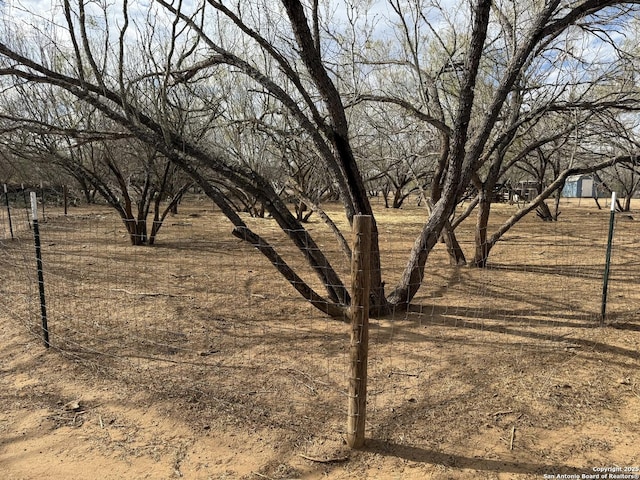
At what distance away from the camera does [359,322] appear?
2244 mm

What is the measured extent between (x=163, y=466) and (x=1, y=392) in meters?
1.63

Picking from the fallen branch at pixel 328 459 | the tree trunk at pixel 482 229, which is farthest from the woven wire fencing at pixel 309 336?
the tree trunk at pixel 482 229

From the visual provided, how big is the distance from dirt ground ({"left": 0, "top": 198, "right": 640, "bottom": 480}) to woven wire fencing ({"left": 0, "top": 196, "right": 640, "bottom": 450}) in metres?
0.02

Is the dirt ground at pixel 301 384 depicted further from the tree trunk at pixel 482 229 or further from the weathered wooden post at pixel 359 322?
the tree trunk at pixel 482 229

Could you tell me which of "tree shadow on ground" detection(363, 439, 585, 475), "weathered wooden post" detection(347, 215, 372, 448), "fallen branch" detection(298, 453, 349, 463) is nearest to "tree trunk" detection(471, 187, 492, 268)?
"tree shadow on ground" detection(363, 439, 585, 475)

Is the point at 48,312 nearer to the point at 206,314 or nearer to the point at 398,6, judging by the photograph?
the point at 206,314

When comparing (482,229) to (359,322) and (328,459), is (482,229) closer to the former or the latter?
(359,322)

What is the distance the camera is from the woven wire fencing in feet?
9.11

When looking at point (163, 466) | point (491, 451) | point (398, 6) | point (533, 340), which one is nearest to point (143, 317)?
point (163, 466)

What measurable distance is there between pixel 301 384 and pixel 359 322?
110cm

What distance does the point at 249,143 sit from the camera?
32.5 ft

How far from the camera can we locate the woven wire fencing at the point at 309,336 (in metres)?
2.78

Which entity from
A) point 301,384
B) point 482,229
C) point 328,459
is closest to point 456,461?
point 328,459

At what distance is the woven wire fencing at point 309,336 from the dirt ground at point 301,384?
0.7 inches
